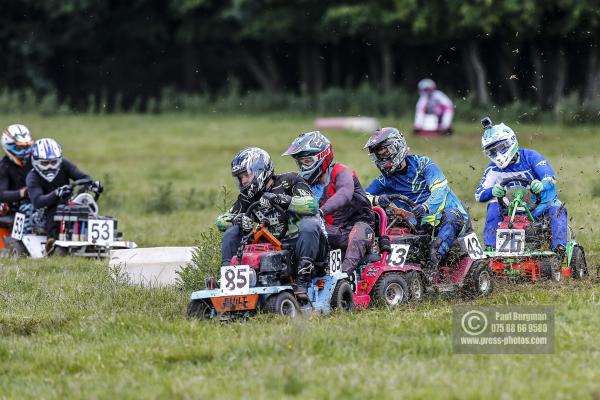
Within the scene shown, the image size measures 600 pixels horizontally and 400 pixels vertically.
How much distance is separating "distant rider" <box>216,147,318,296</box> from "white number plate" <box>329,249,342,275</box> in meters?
0.11

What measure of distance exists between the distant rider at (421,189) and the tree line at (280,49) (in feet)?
86.6

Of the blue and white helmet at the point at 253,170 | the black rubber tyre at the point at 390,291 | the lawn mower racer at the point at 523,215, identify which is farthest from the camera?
the lawn mower racer at the point at 523,215

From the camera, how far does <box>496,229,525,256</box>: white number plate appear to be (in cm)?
1387

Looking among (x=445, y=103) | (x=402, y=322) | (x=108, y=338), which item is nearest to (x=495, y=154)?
(x=402, y=322)

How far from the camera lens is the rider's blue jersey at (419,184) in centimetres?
1349

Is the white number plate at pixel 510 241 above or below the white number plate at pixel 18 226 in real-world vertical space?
below

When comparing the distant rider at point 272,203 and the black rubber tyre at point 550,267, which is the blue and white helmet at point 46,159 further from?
the black rubber tyre at point 550,267

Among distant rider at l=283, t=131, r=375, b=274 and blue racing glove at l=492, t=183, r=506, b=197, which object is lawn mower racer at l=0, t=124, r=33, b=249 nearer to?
distant rider at l=283, t=131, r=375, b=274

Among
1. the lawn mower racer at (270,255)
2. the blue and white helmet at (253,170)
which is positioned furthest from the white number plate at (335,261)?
the blue and white helmet at (253,170)

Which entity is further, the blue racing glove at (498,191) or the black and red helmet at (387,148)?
the blue racing glove at (498,191)

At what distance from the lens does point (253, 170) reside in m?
11.8

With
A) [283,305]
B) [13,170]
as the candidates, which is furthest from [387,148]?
[13,170]

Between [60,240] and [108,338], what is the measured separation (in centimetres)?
701

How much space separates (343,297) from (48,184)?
750 cm
